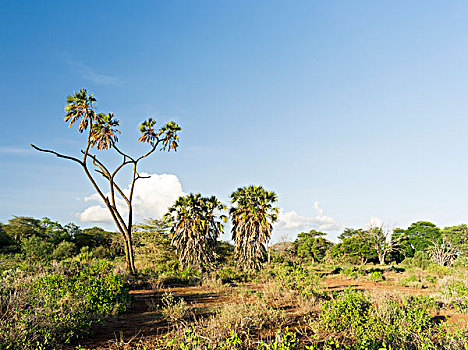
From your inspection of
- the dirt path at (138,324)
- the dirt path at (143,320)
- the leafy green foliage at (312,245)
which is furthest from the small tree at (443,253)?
the dirt path at (138,324)

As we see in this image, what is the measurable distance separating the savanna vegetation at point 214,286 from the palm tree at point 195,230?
8 centimetres

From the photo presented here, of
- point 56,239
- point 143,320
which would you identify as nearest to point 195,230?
point 143,320

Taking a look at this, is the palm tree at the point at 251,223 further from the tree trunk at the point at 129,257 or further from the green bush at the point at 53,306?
the green bush at the point at 53,306

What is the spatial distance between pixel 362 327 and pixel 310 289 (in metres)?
A: 4.93

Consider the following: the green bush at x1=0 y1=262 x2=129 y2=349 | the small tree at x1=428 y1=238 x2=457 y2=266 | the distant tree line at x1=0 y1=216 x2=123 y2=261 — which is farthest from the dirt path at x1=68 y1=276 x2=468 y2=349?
the small tree at x1=428 y1=238 x2=457 y2=266

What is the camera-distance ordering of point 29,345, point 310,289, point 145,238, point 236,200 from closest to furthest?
point 29,345, point 310,289, point 236,200, point 145,238

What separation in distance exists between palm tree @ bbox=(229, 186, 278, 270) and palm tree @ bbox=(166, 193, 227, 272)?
2.04 m

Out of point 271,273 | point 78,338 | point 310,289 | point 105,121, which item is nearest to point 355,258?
point 271,273

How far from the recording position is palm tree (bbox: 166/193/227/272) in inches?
755

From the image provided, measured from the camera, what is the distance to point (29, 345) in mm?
5246

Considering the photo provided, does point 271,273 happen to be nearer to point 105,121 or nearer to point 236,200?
point 236,200

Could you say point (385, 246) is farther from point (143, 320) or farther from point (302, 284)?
point (143, 320)

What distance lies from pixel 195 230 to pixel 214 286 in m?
4.65

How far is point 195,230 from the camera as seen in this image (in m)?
19.2
